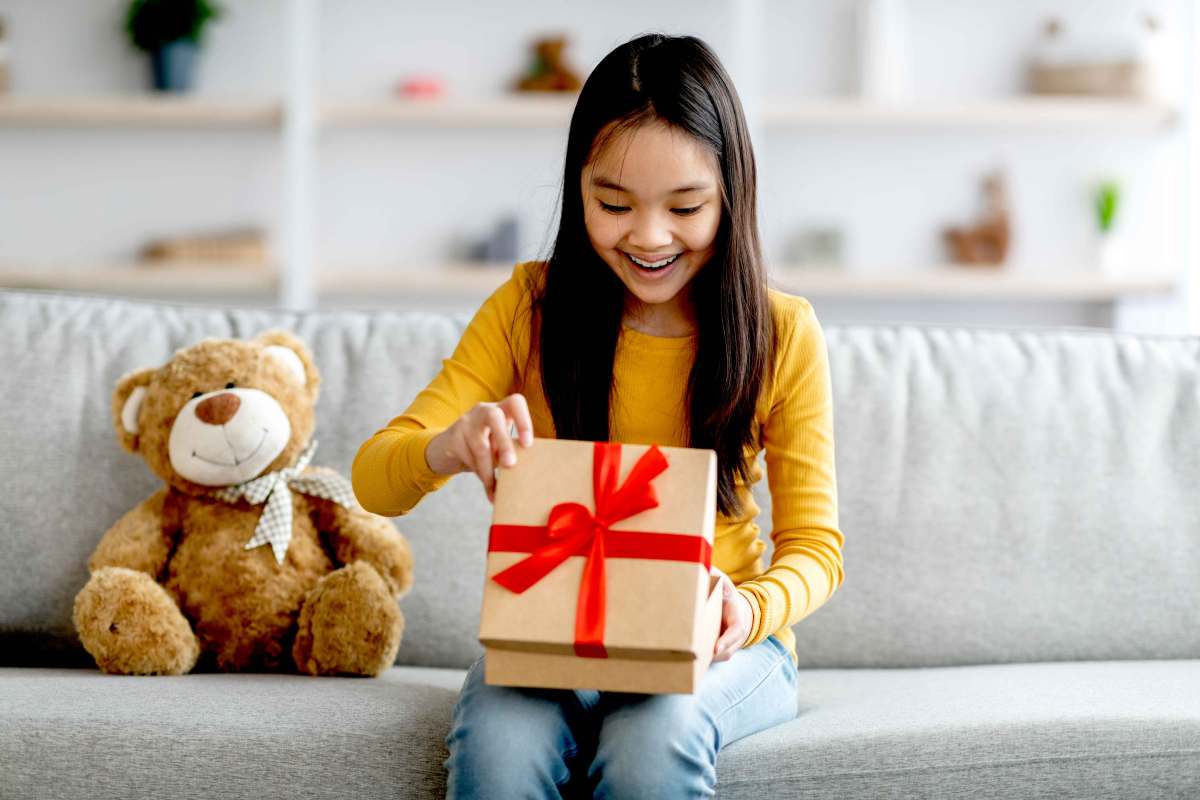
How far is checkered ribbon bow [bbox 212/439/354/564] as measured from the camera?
1.60m

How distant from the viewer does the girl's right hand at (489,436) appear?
1159mm

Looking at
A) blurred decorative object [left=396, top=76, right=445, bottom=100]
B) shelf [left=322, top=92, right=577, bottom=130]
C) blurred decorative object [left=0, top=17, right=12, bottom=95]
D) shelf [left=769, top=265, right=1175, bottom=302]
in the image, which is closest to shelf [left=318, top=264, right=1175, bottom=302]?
shelf [left=769, top=265, right=1175, bottom=302]

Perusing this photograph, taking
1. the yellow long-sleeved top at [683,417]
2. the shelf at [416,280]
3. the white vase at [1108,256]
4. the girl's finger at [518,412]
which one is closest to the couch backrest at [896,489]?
the yellow long-sleeved top at [683,417]

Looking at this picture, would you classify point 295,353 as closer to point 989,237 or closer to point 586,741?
point 586,741

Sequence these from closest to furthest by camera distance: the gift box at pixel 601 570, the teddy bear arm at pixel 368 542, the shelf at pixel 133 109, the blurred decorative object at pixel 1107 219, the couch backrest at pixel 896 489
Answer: the gift box at pixel 601 570 → the teddy bear arm at pixel 368 542 → the couch backrest at pixel 896 489 → the shelf at pixel 133 109 → the blurred decorative object at pixel 1107 219

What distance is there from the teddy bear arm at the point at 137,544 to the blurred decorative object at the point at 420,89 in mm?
2695

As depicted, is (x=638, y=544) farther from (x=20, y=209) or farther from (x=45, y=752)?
(x=20, y=209)

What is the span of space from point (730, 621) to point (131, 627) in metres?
0.75

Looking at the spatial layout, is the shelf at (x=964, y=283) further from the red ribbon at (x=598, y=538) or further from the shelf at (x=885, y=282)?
the red ribbon at (x=598, y=538)

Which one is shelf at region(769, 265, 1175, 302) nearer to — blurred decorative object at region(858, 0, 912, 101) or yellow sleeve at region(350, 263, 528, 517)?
blurred decorative object at region(858, 0, 912, 101)

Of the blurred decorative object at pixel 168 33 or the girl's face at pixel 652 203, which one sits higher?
the blurred decorative object at pixel 168 33

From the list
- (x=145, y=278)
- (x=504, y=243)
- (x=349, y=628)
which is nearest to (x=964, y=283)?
(x=504, y=243)

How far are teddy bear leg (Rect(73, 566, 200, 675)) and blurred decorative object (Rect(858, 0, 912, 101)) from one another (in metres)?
3.16

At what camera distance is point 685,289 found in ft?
4.87
